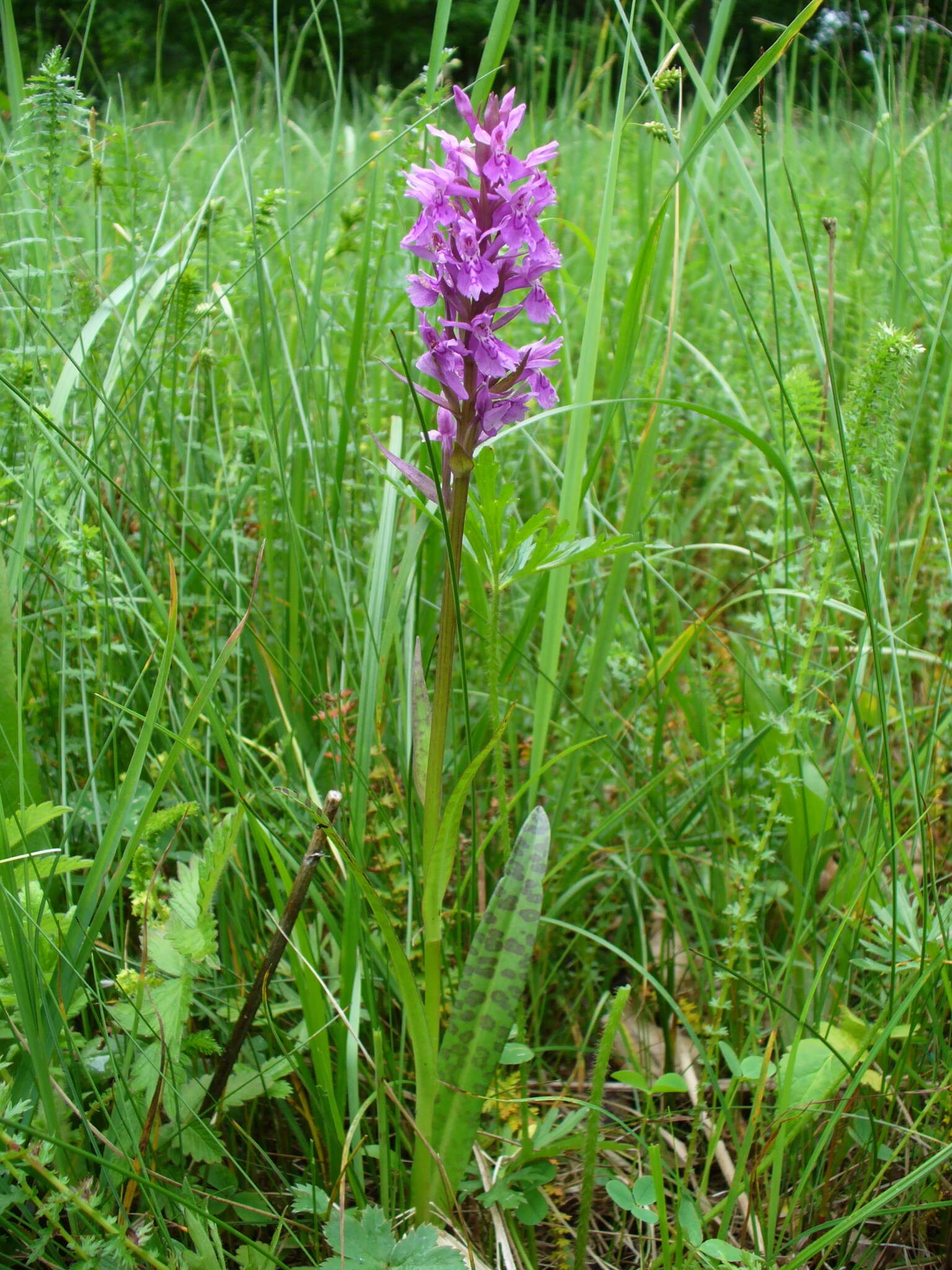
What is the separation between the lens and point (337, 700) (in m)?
1.29

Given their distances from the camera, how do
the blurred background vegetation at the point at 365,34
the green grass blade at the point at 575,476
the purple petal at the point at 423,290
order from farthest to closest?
1. the blurred background vegetation at the point at 365,34
2. the green grass blade at the point at 575,476
3. the purple petal at the point at 423,290

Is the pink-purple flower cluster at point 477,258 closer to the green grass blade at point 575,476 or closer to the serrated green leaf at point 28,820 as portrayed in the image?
the green grass blade at point 575,476

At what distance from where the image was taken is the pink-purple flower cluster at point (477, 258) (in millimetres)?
884

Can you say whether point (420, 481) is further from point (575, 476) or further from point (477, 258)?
point (575, 476)

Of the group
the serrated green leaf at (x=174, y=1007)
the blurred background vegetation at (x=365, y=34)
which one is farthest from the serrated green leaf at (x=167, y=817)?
the blurred background vegetation at (x=365, y=34)

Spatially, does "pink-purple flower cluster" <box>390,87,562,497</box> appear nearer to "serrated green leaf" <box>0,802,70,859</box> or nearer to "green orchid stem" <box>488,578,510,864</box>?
"green orchid stem" <box>488,578,510,864</box>

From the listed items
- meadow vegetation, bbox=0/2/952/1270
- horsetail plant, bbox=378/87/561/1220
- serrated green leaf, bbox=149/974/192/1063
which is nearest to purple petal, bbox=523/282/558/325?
horsetail plant, bbox=378/87/561/1220

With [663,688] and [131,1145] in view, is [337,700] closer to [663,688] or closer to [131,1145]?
[131,1145]

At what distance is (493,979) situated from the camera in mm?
934

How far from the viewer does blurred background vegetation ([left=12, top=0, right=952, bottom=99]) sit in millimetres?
3742

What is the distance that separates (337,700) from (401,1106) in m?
0.54

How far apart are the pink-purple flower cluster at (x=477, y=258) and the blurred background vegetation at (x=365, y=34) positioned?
48 cm

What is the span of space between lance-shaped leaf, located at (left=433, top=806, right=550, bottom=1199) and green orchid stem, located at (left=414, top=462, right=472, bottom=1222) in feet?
0.10

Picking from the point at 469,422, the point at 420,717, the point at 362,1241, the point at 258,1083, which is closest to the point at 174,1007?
the point at 258,1083
